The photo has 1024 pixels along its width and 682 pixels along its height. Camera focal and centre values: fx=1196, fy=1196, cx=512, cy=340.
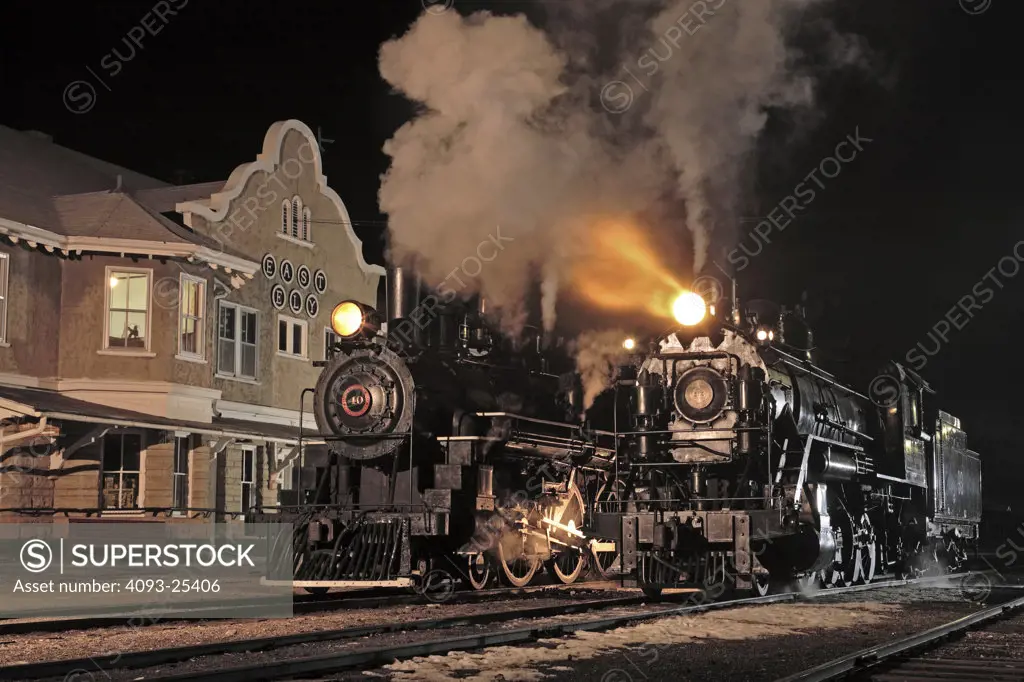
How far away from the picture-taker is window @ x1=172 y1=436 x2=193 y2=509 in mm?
25766

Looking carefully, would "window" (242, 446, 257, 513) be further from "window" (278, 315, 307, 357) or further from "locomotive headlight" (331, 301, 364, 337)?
"locomotive headlight" (331, 301, 364, 337)

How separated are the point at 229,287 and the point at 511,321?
11.9 m

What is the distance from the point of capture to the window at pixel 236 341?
27578mm

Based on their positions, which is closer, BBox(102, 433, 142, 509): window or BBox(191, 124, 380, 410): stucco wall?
BBox(102, 433, 142, 509): window

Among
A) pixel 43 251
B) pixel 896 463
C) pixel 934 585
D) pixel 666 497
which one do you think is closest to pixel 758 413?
pixel 666 497

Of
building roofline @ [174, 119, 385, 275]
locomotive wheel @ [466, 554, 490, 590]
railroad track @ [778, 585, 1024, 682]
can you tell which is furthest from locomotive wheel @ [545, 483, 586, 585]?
building roofline @ [174, 119, 385, 275]

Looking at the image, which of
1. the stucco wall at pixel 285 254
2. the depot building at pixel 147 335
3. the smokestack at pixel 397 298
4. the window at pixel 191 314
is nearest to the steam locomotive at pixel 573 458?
the smokestack at pixel 397 298

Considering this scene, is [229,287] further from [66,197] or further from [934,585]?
[934,585]

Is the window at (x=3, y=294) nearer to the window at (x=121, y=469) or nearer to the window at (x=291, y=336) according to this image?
the window at (x=121, y=469)

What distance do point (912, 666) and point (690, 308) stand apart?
21.8 feet

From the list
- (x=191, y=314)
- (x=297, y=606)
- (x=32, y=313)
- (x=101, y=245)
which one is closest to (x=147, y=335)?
(x=191, y=314)

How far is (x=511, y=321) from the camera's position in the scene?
1777 cm

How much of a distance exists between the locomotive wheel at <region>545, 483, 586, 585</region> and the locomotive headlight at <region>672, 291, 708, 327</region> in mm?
3763

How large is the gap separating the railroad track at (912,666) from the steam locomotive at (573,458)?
376cm
